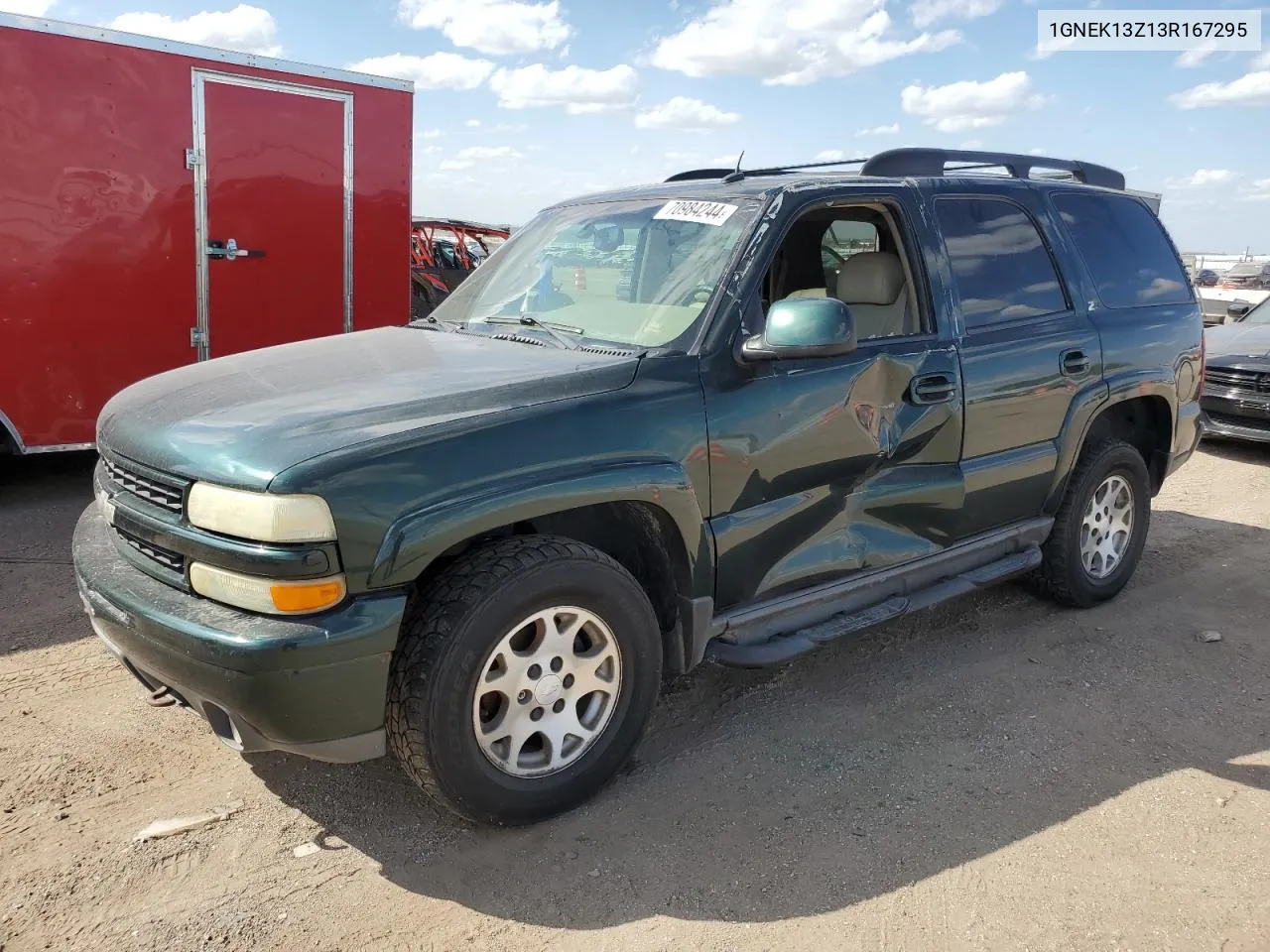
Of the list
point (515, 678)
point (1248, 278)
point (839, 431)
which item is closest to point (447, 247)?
point (839, 431)

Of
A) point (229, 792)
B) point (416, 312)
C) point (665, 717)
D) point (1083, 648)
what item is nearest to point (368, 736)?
point (229, 792)

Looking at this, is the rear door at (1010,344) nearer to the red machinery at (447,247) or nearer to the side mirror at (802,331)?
the side mirror at (802,331)

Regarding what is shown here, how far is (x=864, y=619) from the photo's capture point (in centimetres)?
374

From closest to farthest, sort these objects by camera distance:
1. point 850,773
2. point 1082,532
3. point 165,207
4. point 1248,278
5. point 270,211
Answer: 1. point 850,773
2. point 1082,532
3. point 165,207
4. point 270,211
5. point 1248,278

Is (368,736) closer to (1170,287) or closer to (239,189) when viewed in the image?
(1170,287)

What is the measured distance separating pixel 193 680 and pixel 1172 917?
267 cm

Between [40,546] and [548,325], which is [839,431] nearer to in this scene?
[548,325]

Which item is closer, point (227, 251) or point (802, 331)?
point (802, 331)

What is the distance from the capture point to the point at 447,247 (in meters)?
15.8

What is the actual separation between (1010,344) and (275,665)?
10.2 ft

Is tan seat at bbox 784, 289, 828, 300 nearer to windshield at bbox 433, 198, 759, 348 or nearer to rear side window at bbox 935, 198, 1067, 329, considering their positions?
rear side window at bbox 935, 198, 1067, 329

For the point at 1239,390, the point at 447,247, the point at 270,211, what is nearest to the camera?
the point at 270,211

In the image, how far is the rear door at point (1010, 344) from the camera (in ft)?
13.3

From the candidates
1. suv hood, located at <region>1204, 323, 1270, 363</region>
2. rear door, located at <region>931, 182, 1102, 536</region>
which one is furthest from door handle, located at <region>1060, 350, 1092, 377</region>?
suv hood, located at <region>1204, 323, 1270, 363</region>
